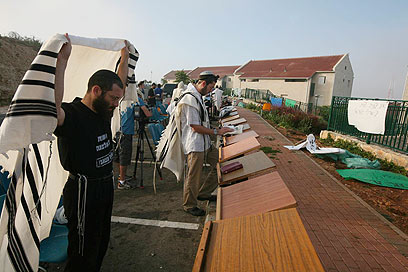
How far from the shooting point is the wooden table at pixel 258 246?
46.9 inches

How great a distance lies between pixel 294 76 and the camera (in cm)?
3175

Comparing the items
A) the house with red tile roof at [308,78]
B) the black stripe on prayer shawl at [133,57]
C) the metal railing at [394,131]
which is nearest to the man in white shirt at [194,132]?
the black stripe on prayer shawl at [133,57]

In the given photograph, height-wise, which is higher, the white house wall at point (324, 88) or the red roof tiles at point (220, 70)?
the red roof tiles at point (220, 70)

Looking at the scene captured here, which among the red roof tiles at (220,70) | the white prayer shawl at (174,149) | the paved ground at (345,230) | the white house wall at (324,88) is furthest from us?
the red roof tiles at (220,70)

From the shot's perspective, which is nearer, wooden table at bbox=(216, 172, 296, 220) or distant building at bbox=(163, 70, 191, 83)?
wooden table at bbox=(216, 172, 296, 220)

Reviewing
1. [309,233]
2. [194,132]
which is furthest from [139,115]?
[309,233]

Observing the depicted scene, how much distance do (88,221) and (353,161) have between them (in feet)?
19.5

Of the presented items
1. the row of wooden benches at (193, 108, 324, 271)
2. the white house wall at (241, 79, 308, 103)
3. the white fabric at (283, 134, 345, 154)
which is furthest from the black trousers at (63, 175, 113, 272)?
the white house wall at (241, 79, 308, 103)

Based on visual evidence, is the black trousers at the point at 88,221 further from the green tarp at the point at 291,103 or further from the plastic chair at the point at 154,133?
the green tarp at the point at 291,103

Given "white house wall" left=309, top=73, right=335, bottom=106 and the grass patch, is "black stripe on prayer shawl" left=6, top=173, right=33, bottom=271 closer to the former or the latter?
the grass patch

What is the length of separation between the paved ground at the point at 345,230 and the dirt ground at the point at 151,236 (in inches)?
56.7

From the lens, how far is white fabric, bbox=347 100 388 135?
20.7 ft

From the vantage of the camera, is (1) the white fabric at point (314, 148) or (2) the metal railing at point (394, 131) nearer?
(2) the metal railing at point (394, 131)

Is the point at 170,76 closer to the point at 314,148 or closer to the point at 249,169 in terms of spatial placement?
the point at 314,148
